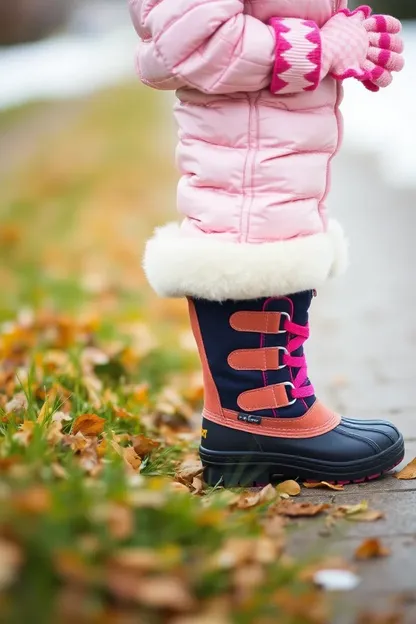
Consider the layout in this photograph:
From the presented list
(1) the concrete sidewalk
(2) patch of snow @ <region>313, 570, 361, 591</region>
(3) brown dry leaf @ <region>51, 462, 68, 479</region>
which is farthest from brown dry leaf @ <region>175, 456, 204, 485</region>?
(2) patch of snow @ <region>313, 570, 361, 591</region>

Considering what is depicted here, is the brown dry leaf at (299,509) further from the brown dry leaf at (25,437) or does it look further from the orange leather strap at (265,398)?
the brown dry leaf at (25,437)

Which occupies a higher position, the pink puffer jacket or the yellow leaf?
the pink puffer jacket

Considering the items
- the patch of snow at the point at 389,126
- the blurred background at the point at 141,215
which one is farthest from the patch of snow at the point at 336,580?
the patch of snow at the point at 389,126

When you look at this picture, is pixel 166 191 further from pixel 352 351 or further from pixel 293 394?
pixel 293 394

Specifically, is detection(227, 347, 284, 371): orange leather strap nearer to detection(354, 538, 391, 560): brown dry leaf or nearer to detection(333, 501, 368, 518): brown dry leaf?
detection(333, 501, 368, 518): brown dry leaf

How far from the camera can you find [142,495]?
5.36 ft

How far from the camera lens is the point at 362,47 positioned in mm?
2201

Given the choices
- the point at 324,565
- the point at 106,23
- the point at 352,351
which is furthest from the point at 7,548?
the point at 106,23

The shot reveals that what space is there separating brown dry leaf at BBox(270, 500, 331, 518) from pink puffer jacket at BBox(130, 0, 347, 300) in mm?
472

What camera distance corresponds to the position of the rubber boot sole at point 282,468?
7.61 ft

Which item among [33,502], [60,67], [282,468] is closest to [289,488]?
[282,468]

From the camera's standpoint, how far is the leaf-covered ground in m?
1.45

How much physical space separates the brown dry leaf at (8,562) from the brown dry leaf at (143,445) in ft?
3.45

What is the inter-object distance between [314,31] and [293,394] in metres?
0.84
